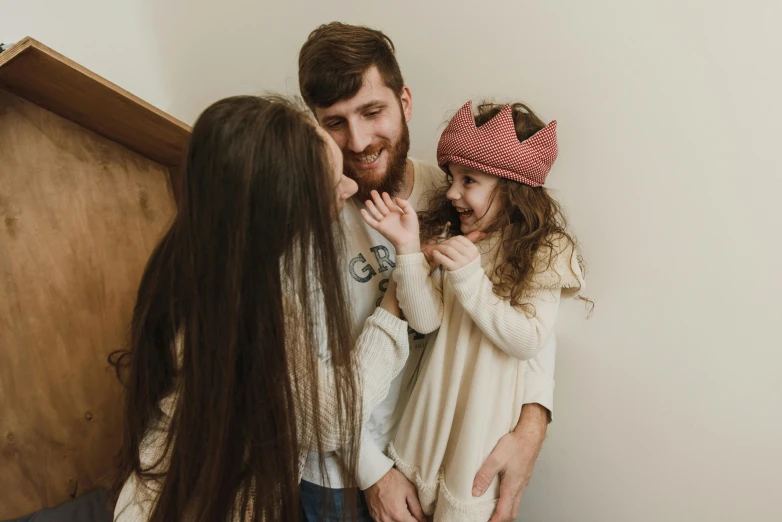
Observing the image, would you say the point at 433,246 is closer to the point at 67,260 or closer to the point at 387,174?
the point at 387,174

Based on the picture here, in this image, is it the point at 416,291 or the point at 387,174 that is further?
the point at 387,174

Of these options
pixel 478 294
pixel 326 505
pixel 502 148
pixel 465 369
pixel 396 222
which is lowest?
pixel 326 505

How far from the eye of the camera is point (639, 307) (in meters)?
0.97

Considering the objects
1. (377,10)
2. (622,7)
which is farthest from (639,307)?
(377,10)

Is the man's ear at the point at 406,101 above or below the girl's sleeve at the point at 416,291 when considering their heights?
above

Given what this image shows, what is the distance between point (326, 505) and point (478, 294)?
0.54 meters

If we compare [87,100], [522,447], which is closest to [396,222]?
[522,447]

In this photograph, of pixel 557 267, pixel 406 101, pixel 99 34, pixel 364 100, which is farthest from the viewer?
pixel 99 34

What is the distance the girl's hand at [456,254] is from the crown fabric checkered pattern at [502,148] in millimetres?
158

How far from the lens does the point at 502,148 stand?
0.84m

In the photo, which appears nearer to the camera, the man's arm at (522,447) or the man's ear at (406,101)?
the man's arm at (522,447)

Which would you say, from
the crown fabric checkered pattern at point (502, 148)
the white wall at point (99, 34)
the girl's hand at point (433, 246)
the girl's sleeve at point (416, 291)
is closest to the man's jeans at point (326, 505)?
the girl's sleeve at point (416, 291)

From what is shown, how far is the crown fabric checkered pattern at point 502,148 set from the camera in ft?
2.76

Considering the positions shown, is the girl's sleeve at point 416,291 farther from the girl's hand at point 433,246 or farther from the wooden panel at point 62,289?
the wooden panel at point 62,289
